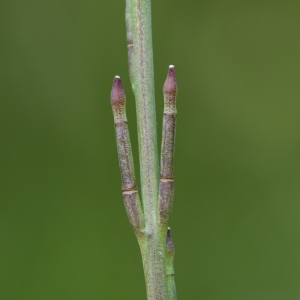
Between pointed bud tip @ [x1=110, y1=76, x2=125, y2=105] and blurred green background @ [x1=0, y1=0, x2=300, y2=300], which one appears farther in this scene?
blurred green background @ [x1=0, y1=0, x2=300, y2=300]

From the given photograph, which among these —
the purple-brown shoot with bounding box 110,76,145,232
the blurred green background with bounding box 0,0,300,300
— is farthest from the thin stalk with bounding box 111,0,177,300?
the blurred green background with bounding box 0,0,300,300

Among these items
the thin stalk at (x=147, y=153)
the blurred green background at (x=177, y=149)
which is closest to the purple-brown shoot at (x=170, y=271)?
the thin stalk at (x=147, y=153)

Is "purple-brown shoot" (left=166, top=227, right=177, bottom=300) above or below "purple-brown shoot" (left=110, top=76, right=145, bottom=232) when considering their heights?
below

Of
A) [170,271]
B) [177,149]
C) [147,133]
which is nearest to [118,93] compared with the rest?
[147,133]

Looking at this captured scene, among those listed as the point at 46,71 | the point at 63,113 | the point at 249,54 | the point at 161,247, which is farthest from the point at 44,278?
the point at 161,247

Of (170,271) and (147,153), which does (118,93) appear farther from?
(170,271)

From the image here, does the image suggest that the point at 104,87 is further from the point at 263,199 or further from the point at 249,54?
the point at 263,199

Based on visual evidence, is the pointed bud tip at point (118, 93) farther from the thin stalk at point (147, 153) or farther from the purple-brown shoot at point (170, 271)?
the purple-brown shoot at point (170, 271)

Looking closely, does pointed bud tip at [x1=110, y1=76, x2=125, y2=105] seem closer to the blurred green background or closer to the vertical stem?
the vertical stem
